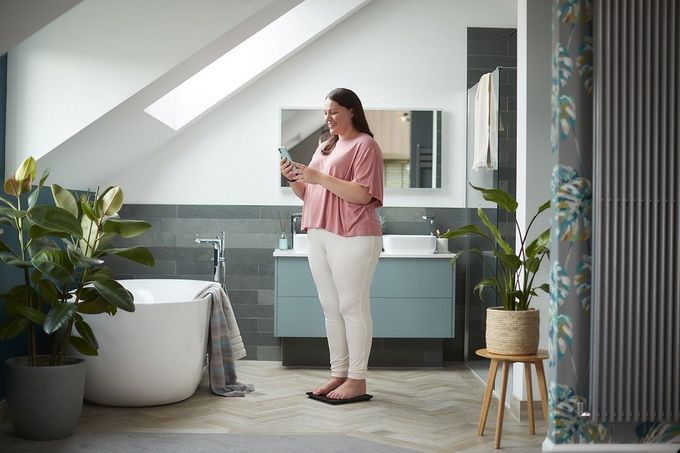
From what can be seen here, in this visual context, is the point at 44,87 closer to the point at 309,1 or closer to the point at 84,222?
the point at 84,222

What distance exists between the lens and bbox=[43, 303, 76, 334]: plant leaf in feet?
10.6

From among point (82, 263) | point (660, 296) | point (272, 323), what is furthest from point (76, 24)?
point (660, 296)

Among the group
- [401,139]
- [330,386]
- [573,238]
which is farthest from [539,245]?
[401,139]

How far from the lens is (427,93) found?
5.80m

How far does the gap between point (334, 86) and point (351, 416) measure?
264cm

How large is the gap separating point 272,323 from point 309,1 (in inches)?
89.2

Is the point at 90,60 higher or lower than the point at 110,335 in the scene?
higher

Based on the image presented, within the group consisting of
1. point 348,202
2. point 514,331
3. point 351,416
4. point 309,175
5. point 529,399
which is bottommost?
point 351,416

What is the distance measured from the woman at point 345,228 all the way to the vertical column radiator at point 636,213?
4.85 ft

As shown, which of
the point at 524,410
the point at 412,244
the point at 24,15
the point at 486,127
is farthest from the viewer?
the point at 412,244

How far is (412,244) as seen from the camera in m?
5.37

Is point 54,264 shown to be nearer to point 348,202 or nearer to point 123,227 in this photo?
point 123,227

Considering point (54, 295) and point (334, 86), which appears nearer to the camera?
point (54, 295)

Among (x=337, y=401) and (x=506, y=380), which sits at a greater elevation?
(x=506, y=380)
